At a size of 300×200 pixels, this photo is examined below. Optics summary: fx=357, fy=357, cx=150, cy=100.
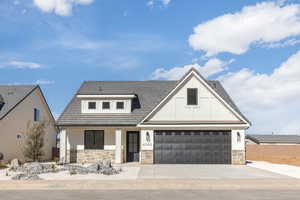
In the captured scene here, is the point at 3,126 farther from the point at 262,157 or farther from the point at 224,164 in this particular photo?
the point at 262,157

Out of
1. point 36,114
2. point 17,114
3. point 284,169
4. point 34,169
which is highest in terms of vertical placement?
point 36,114

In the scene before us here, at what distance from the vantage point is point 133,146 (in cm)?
2780

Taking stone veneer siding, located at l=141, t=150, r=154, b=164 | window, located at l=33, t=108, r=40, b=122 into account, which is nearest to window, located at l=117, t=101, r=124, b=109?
stone veneer siding, located at l=141, t=150, r=154, b=164

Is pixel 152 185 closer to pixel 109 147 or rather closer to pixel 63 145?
pixel 109 147

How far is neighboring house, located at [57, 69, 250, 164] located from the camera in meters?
25.5

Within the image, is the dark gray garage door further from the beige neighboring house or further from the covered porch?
the beige neighboring house

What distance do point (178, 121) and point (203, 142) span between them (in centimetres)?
232

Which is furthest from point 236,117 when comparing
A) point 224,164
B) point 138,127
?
point 138,127

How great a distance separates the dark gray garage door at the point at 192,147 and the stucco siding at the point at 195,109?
1.08m

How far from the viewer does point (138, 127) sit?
2647cm

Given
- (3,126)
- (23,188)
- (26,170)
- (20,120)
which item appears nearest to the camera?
(23,188)

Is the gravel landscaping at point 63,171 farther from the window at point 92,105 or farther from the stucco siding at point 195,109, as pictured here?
the window at point 92,105

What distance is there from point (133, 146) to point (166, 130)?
3497 mm
